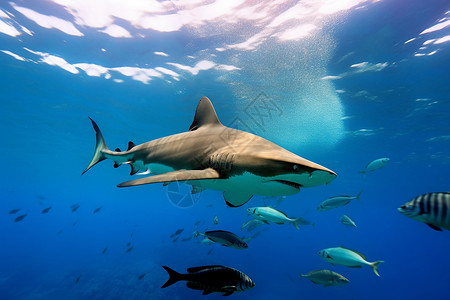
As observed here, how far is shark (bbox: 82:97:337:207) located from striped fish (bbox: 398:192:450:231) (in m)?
1.14

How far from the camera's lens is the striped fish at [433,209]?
1.94m

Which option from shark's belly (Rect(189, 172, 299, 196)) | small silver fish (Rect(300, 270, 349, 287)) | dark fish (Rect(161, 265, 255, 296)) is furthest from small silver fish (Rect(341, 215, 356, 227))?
shark's belly (Rect(189, 172, 299, 196))

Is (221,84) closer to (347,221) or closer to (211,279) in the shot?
(347,221)

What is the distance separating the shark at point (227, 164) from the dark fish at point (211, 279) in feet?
3.52

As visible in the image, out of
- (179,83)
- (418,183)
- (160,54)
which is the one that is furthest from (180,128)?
(418,183)

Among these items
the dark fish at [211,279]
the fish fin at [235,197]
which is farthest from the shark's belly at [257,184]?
the dark fish at [211,279]

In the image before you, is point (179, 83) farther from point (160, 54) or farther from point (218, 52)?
point (218, 52)

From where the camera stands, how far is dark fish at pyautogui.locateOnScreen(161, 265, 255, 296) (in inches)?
98.3

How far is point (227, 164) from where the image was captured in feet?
8.20

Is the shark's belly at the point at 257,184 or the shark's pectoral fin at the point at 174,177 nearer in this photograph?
the shark's pectoral fin at the point at 174,177

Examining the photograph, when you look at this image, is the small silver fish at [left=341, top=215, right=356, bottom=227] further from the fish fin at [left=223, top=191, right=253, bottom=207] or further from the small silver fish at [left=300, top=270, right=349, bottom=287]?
the fish fin at [left=223, top=191, right=253, bottom=207]

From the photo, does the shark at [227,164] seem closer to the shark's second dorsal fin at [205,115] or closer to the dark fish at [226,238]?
the shark's second dorsal fin at [205,115]

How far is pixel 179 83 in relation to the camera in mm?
13141

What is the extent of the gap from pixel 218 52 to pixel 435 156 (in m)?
27.5
